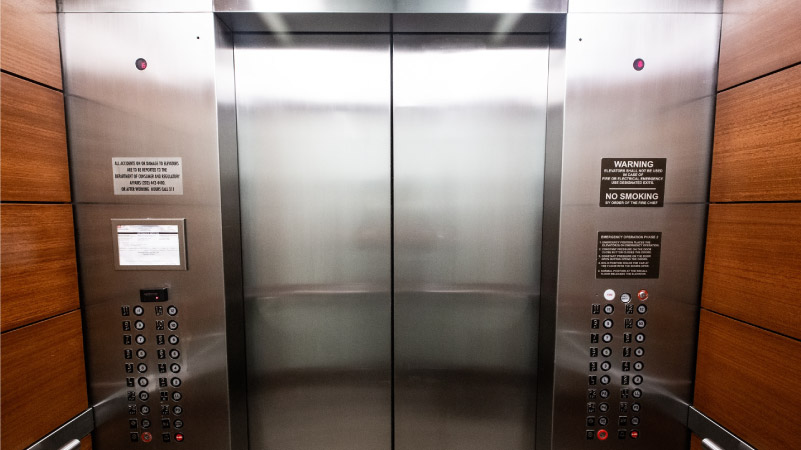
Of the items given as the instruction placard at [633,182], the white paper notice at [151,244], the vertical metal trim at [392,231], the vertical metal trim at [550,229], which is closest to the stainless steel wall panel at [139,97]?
the white paper notice at [151,244]

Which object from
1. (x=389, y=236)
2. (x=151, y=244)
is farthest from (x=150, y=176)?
(x=389, y=236)

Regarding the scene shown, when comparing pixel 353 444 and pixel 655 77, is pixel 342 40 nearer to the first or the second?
pixel 655 77

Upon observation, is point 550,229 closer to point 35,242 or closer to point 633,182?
point 633,182

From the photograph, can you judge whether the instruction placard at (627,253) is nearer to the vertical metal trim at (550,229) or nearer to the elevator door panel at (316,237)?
the vertical metal trim at (550,229)

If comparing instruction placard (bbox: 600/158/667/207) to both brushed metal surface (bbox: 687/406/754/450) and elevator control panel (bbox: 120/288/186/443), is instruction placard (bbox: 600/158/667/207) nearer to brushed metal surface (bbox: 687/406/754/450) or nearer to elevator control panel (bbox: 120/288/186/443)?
brushed metal surface (bbox: 687/406/754/450)

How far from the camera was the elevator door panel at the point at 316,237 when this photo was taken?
1.66 meters

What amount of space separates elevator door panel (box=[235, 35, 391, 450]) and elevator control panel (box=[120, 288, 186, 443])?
0.33m

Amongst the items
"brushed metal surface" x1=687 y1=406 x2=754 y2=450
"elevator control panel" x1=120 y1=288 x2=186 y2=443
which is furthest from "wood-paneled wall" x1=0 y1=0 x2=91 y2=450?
"brushed metal surface" x1=687 y1=406 x2=754 y2=450

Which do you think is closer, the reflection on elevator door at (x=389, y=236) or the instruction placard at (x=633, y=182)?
the instruction placard at (x=633, y=182)

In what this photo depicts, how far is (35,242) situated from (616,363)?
2553mm

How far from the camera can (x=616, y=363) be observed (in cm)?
150

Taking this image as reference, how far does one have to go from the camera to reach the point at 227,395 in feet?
4.92

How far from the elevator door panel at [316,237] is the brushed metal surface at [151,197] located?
0.71 feet

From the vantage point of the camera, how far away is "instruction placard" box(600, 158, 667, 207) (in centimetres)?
145
